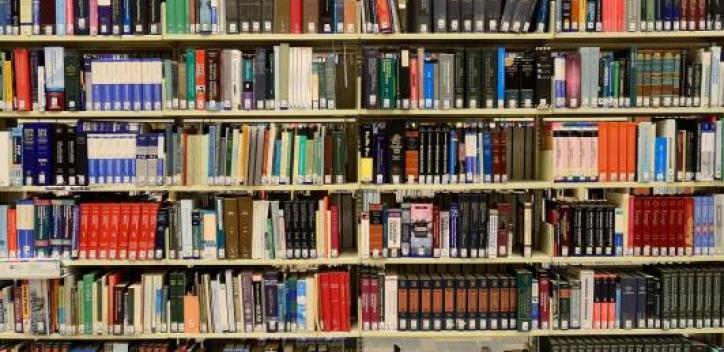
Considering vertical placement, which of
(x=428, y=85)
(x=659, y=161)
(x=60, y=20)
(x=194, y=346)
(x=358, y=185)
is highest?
(x=60, y=20)

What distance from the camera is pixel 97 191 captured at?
10.2ft

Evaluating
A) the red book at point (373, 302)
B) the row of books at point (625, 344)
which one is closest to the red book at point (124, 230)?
the red book at point (373, 302)

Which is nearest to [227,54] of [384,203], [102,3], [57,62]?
[102,3]

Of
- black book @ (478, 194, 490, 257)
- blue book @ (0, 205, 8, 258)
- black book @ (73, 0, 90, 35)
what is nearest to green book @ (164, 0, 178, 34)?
black book @ (73, 0, 90, 35)

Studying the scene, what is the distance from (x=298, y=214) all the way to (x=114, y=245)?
3.10 feet

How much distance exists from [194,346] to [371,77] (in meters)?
1.71

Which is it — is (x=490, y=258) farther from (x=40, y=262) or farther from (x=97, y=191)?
(x=40, y=262)

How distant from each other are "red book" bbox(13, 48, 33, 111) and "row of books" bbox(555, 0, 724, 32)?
8.79 feet

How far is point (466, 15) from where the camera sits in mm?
3014

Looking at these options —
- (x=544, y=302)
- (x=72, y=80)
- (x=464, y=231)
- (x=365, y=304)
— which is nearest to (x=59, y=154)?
(x=72, y=80)

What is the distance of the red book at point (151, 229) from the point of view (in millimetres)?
3047

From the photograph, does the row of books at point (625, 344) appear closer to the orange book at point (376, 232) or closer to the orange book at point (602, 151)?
the orange book at point (602, 151)

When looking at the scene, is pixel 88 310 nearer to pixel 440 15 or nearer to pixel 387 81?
pixel 387 81

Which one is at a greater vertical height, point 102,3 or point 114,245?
point 102,3
